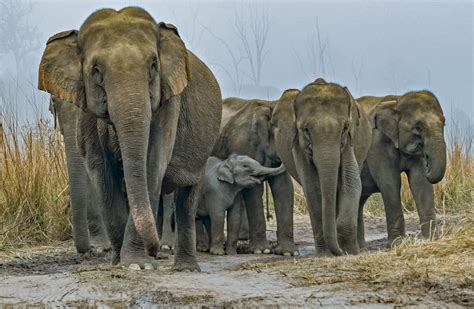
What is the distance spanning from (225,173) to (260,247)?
85 cm

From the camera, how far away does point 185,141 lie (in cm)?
770

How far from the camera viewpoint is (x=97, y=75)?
668 centimetres

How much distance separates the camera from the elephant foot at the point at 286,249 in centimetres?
1118

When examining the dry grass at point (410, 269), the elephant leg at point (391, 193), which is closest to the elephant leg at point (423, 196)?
the elephant leg at point (391, 193)

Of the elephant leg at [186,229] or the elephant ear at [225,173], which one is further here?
the elephant ear at [225,173]

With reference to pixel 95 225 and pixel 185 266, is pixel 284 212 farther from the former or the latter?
pixel 185 266

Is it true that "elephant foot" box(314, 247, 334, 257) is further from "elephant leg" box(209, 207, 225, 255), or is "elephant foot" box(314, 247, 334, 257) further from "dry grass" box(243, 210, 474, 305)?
"elephant leg" box(209, 207, 225, 255)

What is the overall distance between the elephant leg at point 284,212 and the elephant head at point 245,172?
0.19 metres

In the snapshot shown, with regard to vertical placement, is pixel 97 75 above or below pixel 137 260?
above

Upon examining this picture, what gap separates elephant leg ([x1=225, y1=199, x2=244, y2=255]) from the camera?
11.1m

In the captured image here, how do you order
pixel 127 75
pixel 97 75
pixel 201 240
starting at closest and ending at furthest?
pixel 127 75 < pixel 97 75 < pixel 201 240

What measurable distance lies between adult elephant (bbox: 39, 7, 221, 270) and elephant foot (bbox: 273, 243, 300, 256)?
3426 mm

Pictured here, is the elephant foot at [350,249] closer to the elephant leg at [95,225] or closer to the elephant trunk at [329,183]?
the elephant trunk at [329,183]

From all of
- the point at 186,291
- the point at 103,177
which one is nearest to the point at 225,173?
the point at 103,177
